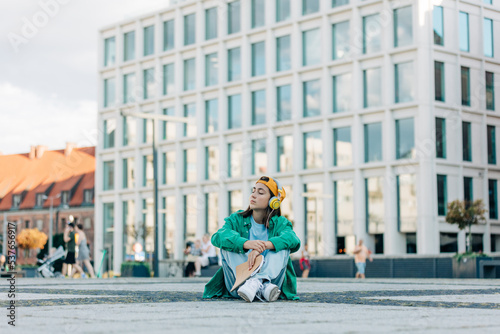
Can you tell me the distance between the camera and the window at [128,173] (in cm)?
5772

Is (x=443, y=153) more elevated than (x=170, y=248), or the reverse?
(x=443, y=153)

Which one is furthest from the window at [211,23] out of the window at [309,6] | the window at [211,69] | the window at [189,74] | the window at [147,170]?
the window at [147,170]

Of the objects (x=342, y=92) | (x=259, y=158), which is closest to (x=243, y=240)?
(x=342, y=92)

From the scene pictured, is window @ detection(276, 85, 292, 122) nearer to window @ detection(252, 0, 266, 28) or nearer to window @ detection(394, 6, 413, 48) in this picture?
window @ detection(252, 0, 266, 28)

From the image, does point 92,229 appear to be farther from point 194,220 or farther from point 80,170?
point 194,220

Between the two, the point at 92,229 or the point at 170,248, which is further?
the point at 92,229

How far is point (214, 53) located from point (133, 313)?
4761cm

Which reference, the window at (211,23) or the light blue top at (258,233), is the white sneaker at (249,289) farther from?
the window at (211,23)

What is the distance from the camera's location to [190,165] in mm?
54188

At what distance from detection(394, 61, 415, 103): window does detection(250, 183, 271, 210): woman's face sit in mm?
35800

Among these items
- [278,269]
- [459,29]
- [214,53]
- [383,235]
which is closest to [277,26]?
[214,53]

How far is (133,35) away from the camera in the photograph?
5888cm

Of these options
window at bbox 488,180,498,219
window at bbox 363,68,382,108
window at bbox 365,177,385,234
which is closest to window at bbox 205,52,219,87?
window at bbox 363,68,382,108

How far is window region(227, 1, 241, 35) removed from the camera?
52.2m
